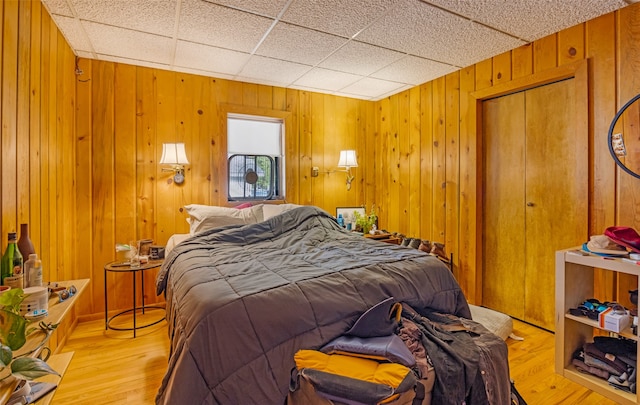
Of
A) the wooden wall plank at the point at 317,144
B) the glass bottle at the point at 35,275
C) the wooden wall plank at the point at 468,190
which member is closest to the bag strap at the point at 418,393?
the glass bottle at the point at 35,275

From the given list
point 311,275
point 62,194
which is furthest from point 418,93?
point 62,194

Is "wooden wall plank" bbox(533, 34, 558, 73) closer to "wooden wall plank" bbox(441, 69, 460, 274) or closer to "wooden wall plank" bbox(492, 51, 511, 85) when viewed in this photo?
"wooden wall plank" bbox(492, 51, 511, 85)

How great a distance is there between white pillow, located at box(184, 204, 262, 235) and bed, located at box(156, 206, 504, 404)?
0.52m

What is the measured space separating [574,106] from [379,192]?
2.34 metres

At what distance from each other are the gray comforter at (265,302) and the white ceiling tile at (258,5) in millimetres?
1633

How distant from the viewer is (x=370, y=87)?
12.7 ft

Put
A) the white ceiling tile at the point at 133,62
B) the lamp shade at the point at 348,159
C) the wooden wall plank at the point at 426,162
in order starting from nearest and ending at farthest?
1. the white ceiling tile at the point at 133,62
2. the wooden wall plank at the point at 426,162
3. the lamp shade at the point at 348,159

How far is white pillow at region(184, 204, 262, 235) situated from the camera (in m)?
2.92

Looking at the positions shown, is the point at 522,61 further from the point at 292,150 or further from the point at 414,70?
the point at 292,150

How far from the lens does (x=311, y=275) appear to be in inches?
66.4

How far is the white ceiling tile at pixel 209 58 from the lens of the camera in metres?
2.79

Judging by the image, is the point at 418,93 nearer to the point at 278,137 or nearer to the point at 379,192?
the point at 379,192

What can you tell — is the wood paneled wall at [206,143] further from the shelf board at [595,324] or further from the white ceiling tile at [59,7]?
the shelf board at [595,324]

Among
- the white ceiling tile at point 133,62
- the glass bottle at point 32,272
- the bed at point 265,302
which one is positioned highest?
the white ceiling tile at point 133,62
